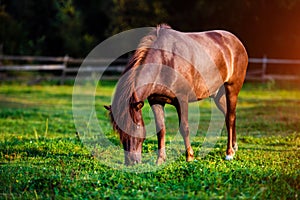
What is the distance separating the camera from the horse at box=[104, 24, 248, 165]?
18.1ft

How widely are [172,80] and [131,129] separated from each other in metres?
0.96

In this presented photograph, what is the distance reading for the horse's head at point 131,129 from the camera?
5.45 metres

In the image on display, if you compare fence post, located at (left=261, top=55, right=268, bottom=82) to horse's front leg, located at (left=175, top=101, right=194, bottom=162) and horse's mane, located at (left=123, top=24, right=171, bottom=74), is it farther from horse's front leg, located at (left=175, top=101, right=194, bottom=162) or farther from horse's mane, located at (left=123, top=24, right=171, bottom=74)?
horse's front leg, located at (left=175, top=101, right=194, bottom=162)

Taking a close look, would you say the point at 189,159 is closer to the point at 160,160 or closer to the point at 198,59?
the point at 160,160

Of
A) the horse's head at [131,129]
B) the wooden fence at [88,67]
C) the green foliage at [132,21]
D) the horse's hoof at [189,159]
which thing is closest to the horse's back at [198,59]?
the horse's head at [131,129]

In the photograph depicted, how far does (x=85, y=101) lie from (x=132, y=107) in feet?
36.0

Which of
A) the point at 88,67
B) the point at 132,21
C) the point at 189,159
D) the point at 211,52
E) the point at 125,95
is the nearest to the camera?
Result: the point at 125,95

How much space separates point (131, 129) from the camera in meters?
5.47

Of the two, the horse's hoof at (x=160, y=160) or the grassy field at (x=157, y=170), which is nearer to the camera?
the grassy field at (x=157, y=170)

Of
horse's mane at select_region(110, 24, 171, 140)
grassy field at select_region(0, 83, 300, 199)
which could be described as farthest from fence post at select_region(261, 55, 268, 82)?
horse's mane at select_region(110, 24, 171, 140)

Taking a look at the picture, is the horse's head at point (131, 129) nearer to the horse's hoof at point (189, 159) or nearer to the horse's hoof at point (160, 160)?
the horse's hoof at point (160, 160)

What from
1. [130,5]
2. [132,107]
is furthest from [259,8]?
[132,107]

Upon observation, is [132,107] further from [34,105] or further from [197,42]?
[34,105]

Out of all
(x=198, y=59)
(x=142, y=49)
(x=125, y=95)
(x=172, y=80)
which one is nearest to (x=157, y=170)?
(x=125, y=95)
